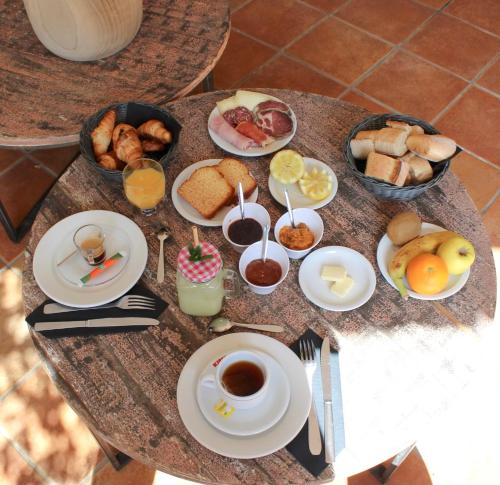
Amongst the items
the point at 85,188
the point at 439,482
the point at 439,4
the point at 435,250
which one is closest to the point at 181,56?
the point at 85,188

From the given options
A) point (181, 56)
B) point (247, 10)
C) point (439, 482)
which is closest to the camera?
point (439, 482)

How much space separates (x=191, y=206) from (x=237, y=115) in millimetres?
344

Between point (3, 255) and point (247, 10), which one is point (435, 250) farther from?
point (247, 10)

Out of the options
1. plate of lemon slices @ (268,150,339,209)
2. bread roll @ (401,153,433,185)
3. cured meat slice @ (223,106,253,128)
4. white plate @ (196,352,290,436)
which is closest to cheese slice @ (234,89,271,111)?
cured meat slice @ (223,106,253,128)

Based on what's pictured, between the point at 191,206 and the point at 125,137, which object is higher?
the point at 125,137

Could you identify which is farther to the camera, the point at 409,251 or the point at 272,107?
the point at 272,107

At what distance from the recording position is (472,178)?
7.79 feet

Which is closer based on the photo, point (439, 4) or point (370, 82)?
point (370, 82)

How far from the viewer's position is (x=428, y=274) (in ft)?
3.67

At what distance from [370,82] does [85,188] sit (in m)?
1.86

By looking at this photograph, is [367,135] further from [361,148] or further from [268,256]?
[268,256]

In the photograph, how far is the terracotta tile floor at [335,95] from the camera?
5.36 ft

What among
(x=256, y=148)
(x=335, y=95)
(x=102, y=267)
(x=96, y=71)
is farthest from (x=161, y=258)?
(x=335, y=95)

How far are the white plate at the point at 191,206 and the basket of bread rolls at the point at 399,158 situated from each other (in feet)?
0.97
